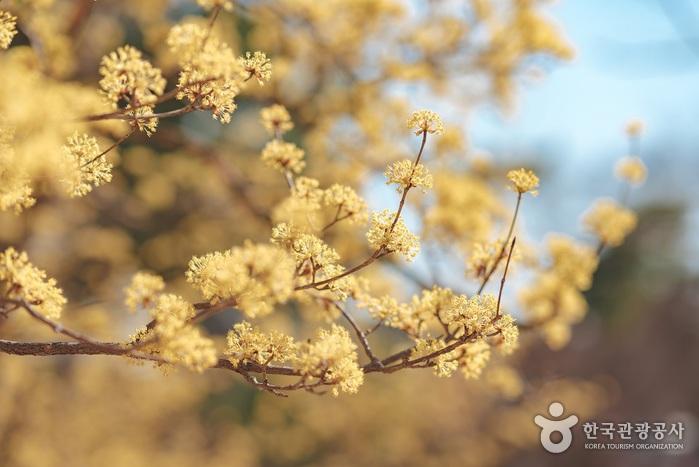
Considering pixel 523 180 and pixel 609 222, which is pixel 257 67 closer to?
pixel 523 180

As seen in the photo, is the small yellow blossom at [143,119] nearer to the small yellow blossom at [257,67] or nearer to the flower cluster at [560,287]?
the small yellow blossom at [257,67]

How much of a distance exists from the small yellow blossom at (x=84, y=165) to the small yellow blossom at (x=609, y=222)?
5.19ft

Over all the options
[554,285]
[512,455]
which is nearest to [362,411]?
[512,455]

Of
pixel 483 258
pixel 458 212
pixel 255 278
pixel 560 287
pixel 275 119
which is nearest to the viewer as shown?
pixel 255 278

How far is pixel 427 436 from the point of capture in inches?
249

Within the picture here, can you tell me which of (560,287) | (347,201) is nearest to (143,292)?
(347,201)

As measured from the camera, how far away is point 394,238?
117cm

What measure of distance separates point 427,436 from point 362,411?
3.26 ft

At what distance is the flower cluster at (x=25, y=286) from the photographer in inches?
41.0

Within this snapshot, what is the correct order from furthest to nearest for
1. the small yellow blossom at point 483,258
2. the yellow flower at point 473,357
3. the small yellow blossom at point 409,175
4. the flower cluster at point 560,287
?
1. the flower cluster at point 560,287
2. the small yellow blossom at point 483,258
3. the yellow flower at point 473,357
4. the small yellow blossom at point 409,175

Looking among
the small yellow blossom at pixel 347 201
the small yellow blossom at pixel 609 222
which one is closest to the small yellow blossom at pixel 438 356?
the small yellow blossom at pixel 347 201

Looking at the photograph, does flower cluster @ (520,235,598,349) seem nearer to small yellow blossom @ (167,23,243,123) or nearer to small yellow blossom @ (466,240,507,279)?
small yellow blossom @ (466,240,507,279)

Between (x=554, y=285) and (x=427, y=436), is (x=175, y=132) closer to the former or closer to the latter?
(x=554, y=285)

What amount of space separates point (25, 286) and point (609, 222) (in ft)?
5.78
